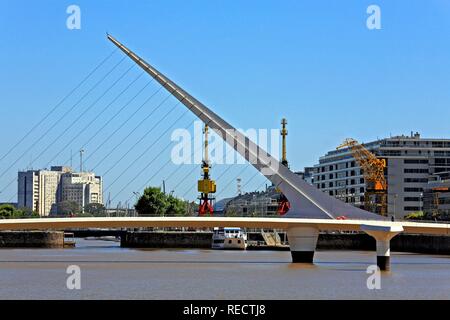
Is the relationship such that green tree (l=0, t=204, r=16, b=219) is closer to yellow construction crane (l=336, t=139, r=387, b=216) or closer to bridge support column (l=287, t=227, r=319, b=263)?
yellow construction crane (l=336, t=139, r=387, b=216)

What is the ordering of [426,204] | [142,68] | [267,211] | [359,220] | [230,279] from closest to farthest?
1. [230,279]
2. [359,220]
3. [142,68]
4. [426,204]
5. [267,211]

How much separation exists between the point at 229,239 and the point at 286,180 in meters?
33.5

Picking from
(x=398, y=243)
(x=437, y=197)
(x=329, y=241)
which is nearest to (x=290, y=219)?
(x=398, y=243)

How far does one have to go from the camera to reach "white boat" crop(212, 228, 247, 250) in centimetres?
9594

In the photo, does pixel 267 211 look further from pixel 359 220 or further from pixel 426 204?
pixel 359 220

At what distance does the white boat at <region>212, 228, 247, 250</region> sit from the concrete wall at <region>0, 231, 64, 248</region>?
1791 cm

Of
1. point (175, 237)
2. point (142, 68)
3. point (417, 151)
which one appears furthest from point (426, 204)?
point (142, 68)

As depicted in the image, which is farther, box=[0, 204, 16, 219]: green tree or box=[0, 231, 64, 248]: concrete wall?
box=[0, 204, 16, 219]: green tree

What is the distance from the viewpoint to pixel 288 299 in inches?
1464

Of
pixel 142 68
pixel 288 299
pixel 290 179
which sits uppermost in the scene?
pixel 142 68

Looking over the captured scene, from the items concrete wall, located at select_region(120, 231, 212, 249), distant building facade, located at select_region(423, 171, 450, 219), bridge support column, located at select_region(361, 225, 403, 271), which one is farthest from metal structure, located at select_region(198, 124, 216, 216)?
bridge support column, located at select_region(361, 225, 403, 271)

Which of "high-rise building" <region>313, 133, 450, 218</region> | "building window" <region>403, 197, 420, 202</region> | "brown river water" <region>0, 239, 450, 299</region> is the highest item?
"high-rise building" <region>313, 133, 450, 218</region>

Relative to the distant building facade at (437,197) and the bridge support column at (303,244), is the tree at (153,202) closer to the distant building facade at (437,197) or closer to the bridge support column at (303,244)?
the distant building facade at (437,197)

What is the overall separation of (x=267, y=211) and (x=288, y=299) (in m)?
138
